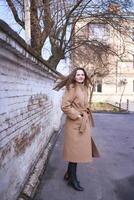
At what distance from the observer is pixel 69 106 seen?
5.62m

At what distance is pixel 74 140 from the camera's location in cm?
559

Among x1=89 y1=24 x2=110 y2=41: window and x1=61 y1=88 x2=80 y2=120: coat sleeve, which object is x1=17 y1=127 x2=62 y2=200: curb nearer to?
x1=61 y1=88 x2=80 y2=120: coat sleeve

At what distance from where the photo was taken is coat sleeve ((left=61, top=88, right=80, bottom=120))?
555 centimetres

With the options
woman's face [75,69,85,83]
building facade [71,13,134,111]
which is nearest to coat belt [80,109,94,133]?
woman's face [75,69,85,83]

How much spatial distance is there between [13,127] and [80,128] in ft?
5.23

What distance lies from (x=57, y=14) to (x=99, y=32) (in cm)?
333

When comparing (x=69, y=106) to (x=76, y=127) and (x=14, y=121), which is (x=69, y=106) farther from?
(x=14, y=121)

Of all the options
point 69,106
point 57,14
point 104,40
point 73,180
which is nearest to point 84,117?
point 69,106

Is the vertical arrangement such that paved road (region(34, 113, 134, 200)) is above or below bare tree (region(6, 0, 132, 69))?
below

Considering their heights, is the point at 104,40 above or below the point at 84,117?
above

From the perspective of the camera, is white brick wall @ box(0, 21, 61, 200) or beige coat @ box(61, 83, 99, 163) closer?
white brick wall @ box(0, 21, 61, 200)

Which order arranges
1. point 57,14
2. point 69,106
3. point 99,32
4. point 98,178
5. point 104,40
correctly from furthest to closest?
point 104,40 < point 99,32 < point 57,14 < point 98,178 < point 69,106

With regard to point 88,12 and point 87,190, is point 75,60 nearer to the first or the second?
point 88,12

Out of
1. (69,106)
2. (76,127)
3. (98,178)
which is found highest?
(69,106)
